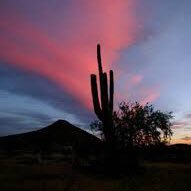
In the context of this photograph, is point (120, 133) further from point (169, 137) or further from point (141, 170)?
point (141, 170)

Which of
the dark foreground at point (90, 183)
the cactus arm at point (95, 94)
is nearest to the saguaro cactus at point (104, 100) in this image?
the cactus arm at point (95, 94)

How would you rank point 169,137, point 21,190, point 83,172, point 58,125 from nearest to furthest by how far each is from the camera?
point 21,190, point 58,125, point 83,172, point 169,137

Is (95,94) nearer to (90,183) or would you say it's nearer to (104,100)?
(104,100)

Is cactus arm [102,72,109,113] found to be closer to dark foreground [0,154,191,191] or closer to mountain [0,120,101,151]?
mountain [0,120,101,151]

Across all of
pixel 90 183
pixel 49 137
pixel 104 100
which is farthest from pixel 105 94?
pixel 90 183

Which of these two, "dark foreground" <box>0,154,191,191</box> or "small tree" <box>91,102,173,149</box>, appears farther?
"small tree" <box>91,102,173,149</box>

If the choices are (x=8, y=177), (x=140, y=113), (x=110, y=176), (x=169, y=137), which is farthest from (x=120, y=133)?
(x=8, y=177)

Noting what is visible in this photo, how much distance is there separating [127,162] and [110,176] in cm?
212

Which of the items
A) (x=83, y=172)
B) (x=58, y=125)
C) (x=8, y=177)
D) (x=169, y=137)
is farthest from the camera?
(x=169, y=137)

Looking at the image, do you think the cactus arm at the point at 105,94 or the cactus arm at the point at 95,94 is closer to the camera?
the cactus arm at the point at 95,94

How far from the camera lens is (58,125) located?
15070mm

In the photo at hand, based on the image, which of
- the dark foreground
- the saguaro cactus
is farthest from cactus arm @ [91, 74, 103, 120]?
the dark foreground

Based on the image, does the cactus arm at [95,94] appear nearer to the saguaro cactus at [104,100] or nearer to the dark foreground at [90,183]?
the saguaro cactus at [104,100]

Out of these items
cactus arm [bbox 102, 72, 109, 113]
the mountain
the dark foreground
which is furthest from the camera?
cactus arm [bbox 102, 72, 109, 113]
